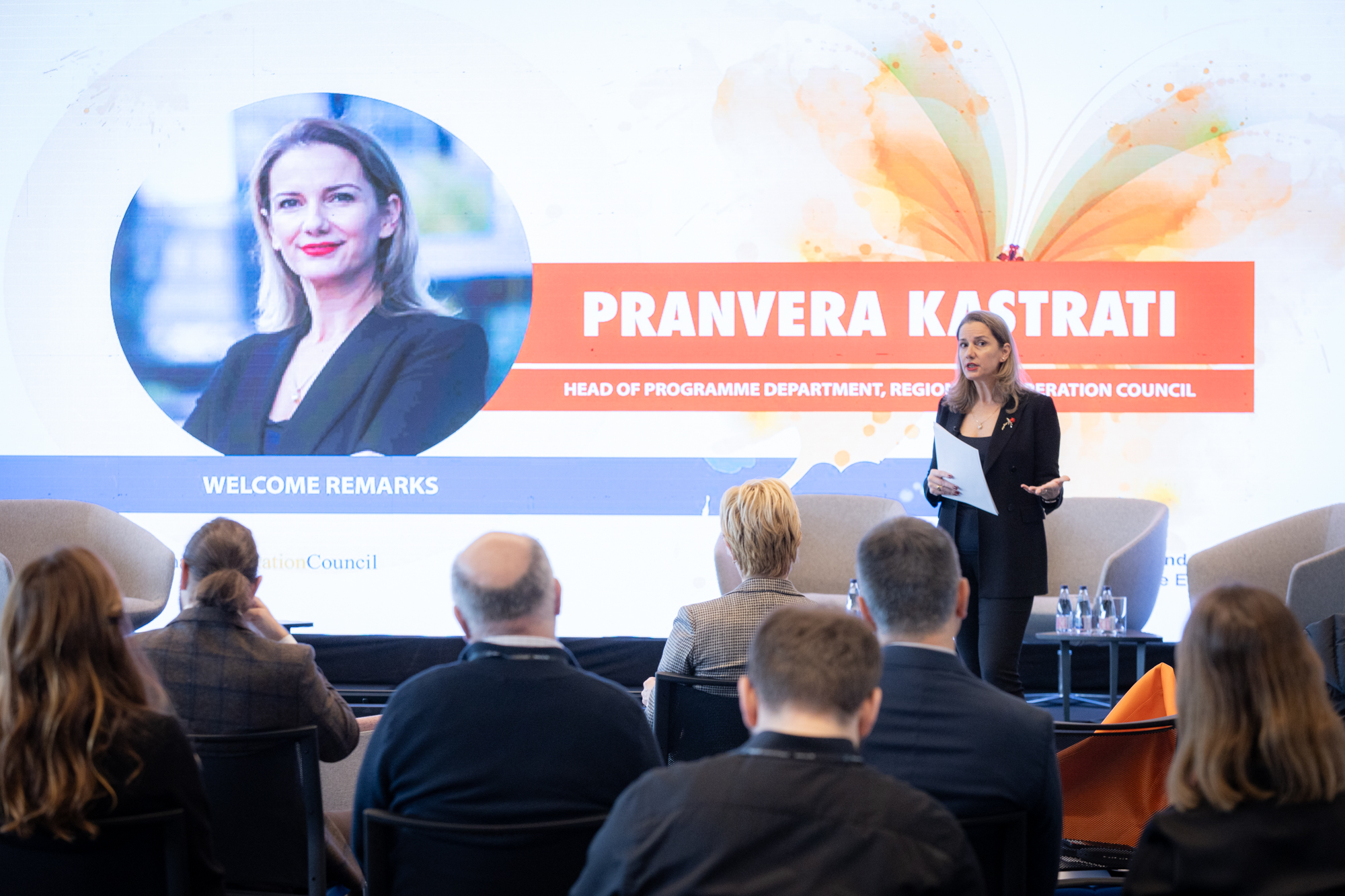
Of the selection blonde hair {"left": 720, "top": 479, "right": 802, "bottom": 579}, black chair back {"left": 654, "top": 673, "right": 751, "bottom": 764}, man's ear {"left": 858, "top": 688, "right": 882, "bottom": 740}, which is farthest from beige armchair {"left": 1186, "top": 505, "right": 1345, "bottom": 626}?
man's ear {"left": 858, "top": 688, "right": 882, "bottom": 740}

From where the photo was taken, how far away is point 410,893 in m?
1.62

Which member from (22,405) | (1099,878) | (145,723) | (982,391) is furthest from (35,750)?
(22,405)

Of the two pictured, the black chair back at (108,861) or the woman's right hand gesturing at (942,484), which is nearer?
the black chair back at (108,861)

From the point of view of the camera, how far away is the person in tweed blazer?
87.9 inches

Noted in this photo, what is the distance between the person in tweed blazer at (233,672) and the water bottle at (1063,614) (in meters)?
2.86

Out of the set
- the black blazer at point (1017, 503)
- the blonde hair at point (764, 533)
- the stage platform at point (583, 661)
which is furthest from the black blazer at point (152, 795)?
the stage platform at point (583, 661)

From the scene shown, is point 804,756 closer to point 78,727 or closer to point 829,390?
point 78,727

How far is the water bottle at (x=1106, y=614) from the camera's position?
4188 millimetres

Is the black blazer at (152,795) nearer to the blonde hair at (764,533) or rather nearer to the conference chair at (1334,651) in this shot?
the blonde hair at (764,533)

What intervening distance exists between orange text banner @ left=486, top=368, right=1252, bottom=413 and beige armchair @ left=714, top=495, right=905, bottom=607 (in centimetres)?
47

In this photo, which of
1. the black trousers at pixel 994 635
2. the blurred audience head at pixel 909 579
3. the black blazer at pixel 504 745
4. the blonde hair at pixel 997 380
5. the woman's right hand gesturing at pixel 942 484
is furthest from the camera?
the blonde hair at pixel 997 380

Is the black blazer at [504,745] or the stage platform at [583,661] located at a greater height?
the black blazer at [504,745]

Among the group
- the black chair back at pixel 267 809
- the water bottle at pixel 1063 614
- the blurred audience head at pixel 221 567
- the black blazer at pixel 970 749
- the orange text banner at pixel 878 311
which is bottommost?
the black chair back at pixel 267 809

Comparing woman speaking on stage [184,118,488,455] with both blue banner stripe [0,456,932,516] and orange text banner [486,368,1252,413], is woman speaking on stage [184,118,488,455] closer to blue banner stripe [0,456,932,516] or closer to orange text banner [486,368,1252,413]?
blue banner stripe [0,456,932,516]
